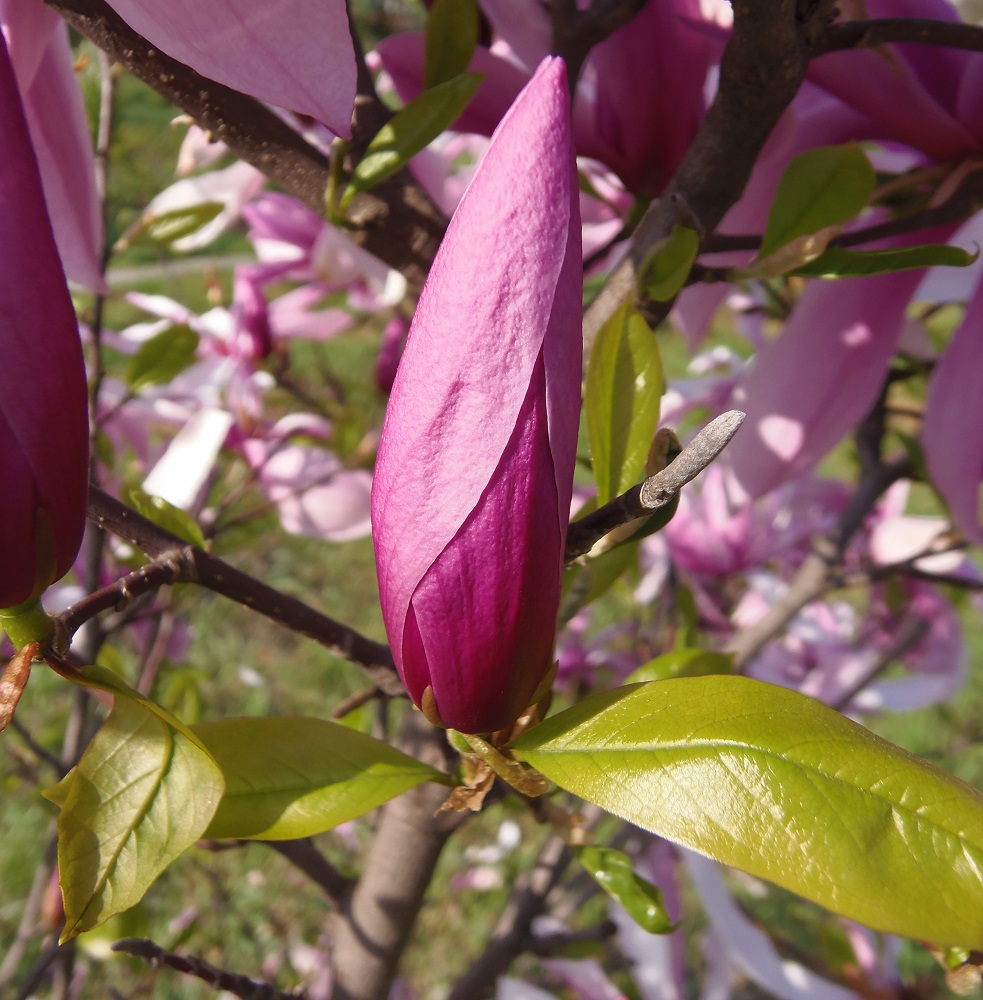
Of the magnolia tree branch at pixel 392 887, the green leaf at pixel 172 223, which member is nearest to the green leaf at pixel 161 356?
the green leaf at pixel 172 223

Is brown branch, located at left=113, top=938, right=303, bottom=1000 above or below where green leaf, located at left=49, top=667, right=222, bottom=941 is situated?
→ below

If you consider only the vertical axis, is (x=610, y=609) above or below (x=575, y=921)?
above

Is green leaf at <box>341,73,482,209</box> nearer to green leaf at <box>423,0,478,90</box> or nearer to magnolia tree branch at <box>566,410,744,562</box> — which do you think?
green leaf at <box>423,0,478,90</box>

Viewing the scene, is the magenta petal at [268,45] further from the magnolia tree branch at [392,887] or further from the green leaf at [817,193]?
the magnolia tree branch at [392,887]

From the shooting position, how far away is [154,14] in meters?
0.28

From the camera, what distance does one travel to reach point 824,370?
543mm

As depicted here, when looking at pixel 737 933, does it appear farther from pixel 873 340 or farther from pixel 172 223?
pixel 172 223

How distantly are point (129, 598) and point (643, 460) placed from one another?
0.19 m

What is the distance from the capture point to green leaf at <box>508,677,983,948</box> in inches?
8.7

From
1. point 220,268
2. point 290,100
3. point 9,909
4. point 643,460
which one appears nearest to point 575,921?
point 9,909

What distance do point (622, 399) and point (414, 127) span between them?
0.14m

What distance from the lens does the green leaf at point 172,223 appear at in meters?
0.74

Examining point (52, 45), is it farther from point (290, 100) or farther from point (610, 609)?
point (610, 609)

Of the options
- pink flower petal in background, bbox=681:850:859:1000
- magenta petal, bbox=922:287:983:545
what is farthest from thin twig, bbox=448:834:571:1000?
magenta petal, bbox=922:287:983:545
